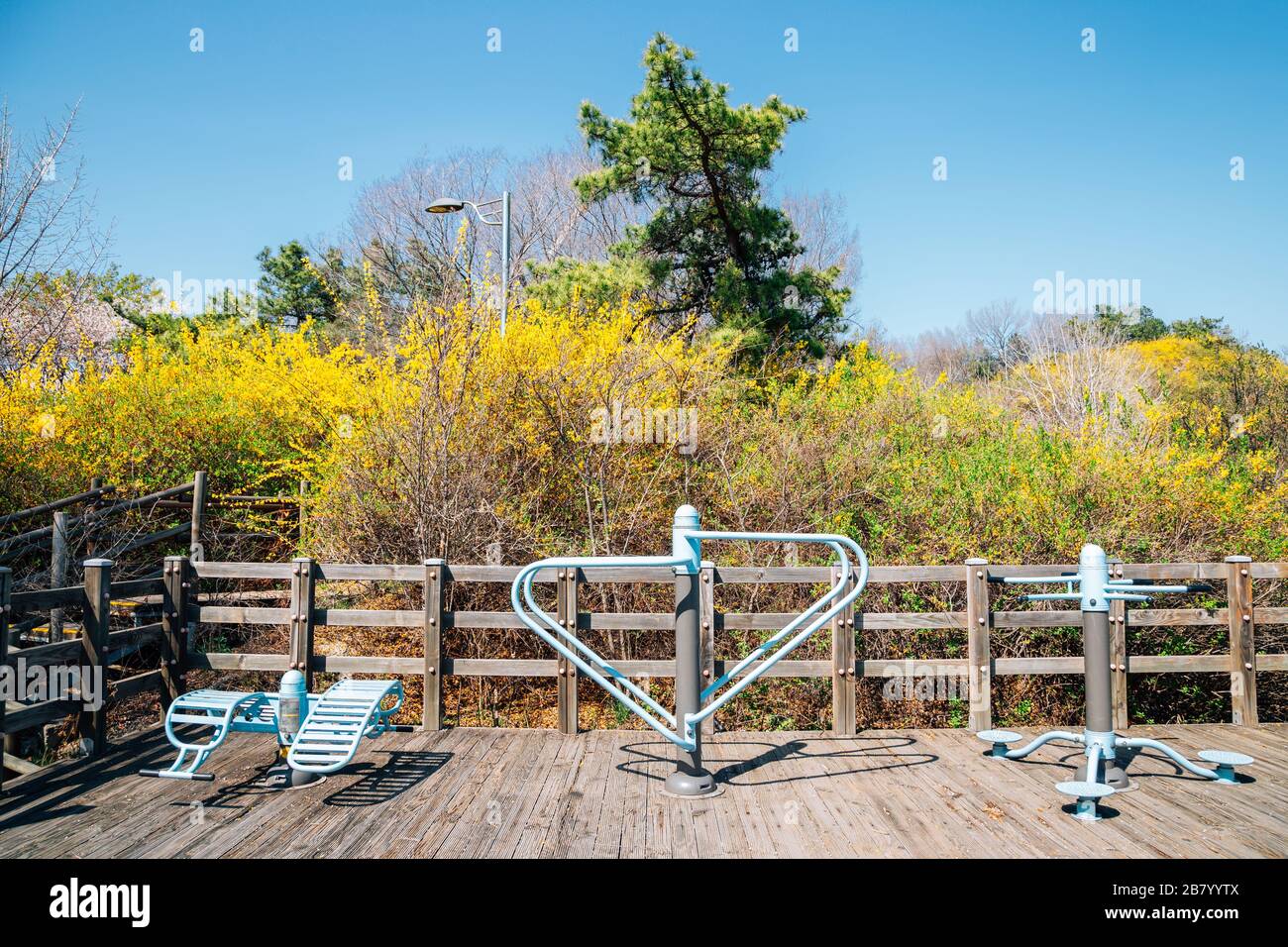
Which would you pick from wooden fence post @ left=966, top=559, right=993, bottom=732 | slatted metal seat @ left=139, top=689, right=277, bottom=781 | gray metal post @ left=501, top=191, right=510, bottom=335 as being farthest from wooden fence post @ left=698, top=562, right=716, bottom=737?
gray metal post @ left=501, top=191, right=510, bottom=335

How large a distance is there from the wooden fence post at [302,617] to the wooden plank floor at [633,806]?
1.75 feet

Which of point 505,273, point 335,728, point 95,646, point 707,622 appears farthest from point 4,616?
point 505,273

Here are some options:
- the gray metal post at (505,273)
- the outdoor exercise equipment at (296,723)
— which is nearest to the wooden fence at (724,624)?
the outdoor exercise equipment at (296,723)

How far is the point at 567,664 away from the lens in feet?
17.8

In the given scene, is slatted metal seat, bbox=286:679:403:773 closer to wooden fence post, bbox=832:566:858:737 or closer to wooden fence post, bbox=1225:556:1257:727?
wooden fence post, bbox=832:566:858:737

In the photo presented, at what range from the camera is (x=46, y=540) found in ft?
28.0

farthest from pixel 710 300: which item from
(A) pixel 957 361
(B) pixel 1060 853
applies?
(A) pixel 957 361

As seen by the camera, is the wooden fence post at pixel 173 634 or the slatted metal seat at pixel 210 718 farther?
the wooden fence post at pixel 173 634

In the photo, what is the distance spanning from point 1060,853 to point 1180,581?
308 cm

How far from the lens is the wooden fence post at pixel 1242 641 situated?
Result: 5543 mm

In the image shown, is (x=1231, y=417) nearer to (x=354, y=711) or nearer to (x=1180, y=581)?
(x=1180, y=581)

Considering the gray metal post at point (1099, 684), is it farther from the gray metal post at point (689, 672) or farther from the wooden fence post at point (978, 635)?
the gray metal post at point (689, 672)

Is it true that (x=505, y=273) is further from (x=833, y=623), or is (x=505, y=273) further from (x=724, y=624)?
(x=833, y=623)
